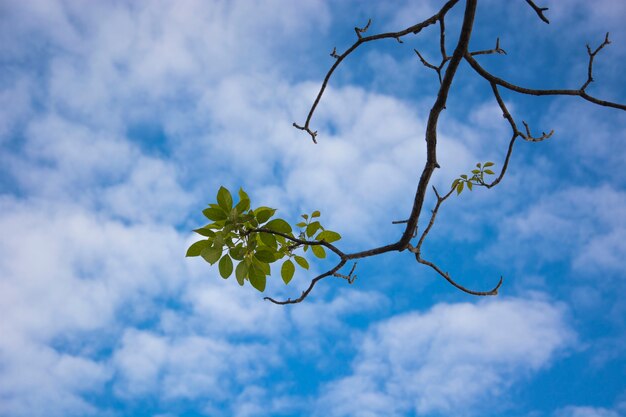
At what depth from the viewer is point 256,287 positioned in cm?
234

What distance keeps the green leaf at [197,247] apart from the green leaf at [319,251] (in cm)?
53

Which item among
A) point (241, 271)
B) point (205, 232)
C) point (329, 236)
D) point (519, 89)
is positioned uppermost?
point (519, 89)

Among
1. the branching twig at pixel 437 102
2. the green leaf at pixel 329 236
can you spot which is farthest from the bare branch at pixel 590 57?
the green leaf at pixel 329 236

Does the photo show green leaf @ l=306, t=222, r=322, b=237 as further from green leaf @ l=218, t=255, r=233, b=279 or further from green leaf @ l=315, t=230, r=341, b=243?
green leaf @ l=218, t=255, r=233, b=279

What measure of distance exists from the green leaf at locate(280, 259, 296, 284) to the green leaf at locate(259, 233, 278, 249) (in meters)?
0.25

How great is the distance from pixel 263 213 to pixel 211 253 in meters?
0.26

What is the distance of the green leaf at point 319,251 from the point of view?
2562 mm

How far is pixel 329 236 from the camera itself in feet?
8.05

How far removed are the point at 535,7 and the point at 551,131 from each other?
2.51ft

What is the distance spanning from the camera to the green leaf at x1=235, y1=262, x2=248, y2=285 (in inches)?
90.1

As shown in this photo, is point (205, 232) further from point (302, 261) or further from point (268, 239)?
point (302, 261)

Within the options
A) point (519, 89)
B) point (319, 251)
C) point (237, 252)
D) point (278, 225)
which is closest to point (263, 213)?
point (278, 225)

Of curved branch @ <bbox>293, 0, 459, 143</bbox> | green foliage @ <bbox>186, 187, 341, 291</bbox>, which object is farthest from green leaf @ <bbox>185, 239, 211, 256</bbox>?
curved branch @ <bbox>293, 0, 459, 143</bbox>

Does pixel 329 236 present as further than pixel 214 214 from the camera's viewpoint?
Yes
